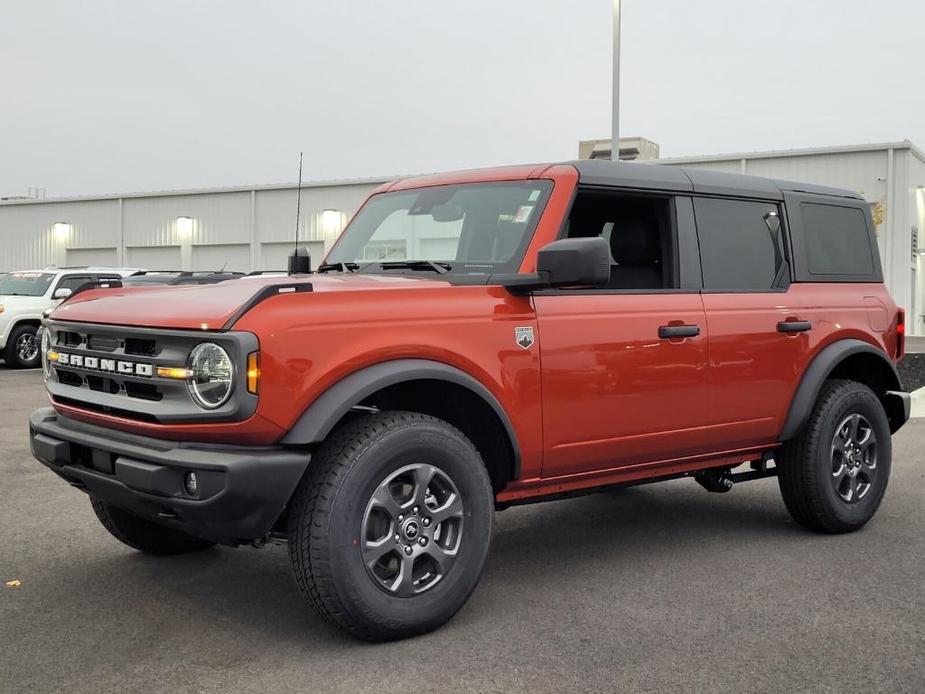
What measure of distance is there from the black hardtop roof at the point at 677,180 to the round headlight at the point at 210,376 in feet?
6.72

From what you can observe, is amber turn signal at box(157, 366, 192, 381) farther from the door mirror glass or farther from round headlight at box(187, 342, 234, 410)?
the door mirror glass

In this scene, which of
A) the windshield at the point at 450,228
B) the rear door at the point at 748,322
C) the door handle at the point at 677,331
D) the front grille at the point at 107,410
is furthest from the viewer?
the rear door at the point at 748,322

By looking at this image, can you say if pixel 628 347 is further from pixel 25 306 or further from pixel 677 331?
pixel 25 306

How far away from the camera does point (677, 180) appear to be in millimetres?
5344

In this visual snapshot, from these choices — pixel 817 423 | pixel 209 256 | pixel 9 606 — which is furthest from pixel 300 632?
pixel 209 256

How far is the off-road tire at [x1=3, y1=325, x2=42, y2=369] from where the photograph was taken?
1828cm

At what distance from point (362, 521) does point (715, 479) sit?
2808 millimetres

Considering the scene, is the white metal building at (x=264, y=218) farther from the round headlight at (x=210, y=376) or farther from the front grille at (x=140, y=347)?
the round headlight at (x=210, y=376)

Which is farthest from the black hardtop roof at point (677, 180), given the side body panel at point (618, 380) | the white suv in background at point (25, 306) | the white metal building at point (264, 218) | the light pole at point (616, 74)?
the white metal building at point (264, 218)

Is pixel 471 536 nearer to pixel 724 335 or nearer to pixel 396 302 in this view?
pixel 396 302

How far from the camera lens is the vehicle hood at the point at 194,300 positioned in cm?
375

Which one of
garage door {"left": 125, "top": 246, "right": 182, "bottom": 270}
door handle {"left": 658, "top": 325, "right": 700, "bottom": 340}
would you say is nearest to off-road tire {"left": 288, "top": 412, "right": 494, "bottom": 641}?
door handle {"left": 658, "top": 325, "right": 700, "bottom": 340}

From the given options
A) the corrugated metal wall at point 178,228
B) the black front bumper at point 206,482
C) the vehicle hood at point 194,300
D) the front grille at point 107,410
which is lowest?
the black front bumper at point 206,482

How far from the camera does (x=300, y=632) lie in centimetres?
415
